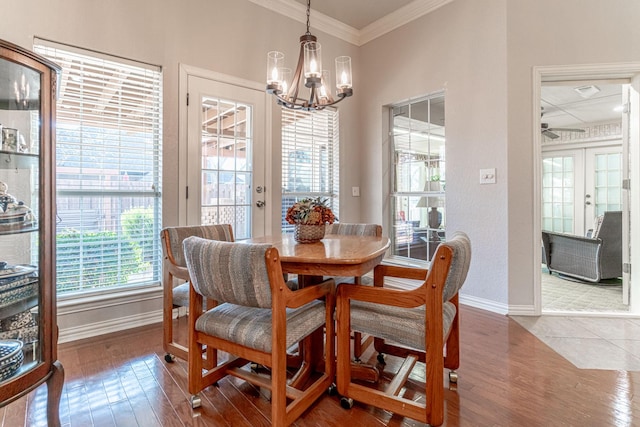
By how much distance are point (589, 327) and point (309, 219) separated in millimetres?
2481

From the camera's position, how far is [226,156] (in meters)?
3.08

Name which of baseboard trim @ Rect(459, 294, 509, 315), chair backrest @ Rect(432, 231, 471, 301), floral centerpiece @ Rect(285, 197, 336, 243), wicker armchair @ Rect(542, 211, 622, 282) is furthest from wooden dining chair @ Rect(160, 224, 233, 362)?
wicker armchair @ Rect(542, 211, 622, 282)

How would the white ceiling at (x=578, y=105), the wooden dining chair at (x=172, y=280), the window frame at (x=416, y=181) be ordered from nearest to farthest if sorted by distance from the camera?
1. the wooden dining chair at (x=172, y=280)
2. the window frame at (x=416, y=181)
3. the white ceiling at (x=578, y=105)

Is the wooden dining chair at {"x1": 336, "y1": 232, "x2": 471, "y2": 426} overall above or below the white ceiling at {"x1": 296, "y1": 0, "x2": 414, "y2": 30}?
below

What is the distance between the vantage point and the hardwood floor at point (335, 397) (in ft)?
4.90

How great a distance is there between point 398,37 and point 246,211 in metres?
2.59

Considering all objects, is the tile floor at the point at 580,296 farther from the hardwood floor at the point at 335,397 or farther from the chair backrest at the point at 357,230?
the chair backrest at the point at 357,230

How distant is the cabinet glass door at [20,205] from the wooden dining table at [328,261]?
1.05 meters

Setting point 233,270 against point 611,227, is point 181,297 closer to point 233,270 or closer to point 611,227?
point 233,270

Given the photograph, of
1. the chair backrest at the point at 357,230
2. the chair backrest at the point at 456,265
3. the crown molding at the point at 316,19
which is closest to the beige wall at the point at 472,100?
the crown molding at the point at 316,19

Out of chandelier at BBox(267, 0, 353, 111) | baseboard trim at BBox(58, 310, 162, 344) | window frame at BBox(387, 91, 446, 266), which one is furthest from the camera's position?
window frame at BBox(387, 91, 446, 266)

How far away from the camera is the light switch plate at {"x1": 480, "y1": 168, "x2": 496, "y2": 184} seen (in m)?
2.94

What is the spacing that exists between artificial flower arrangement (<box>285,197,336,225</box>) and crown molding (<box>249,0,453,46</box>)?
245cm

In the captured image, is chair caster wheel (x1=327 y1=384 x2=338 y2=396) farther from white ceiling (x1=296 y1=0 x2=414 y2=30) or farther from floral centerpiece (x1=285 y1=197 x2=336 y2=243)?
white ceiling (x1=296 y1=0 x2=414 y2=30)
